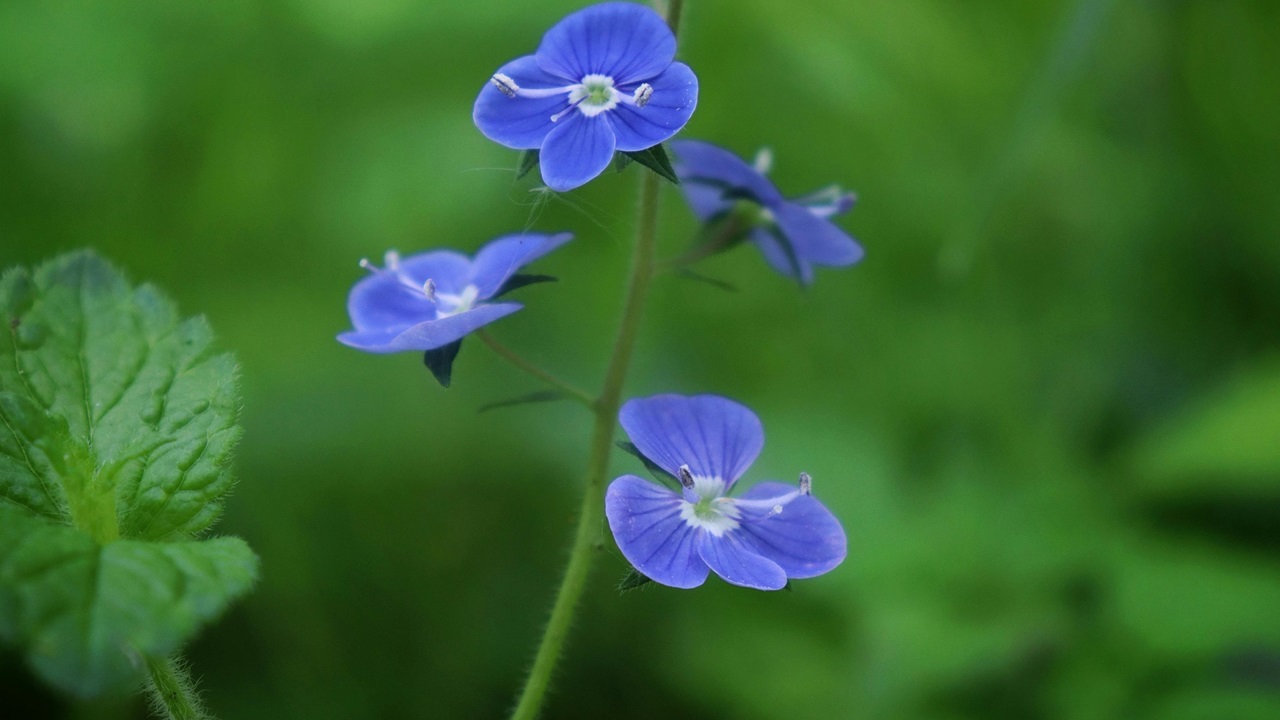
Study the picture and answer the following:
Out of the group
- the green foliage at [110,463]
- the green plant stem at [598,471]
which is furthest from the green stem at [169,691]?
the green plant stem at [598,471]

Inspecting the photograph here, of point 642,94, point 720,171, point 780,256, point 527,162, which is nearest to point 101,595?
point 527,162

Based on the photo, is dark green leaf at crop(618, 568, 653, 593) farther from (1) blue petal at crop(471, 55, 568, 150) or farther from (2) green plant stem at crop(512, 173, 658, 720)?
(1) blue petal at crop(471, 55, 568, 150)

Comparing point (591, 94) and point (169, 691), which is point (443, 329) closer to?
point (591, 94)

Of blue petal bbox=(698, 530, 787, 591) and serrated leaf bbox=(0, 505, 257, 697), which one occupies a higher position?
blue petal bbox=(698, 530, 787, 591)

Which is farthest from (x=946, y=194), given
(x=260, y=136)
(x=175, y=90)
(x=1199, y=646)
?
(x=175, y=90)

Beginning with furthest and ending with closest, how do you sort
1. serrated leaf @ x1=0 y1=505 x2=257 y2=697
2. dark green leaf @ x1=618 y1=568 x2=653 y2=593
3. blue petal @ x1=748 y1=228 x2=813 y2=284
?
blue petal @ x1=748 y1=228 x2=813 y2=284 → dark green leaf @ x1=618 y1=568 x2=653 y2=593 → serrated leaf @ x1=0 y1=505 x2=257 y2=697

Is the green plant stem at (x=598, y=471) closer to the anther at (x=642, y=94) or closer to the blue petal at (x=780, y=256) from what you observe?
the anther at (x=642, y=94)

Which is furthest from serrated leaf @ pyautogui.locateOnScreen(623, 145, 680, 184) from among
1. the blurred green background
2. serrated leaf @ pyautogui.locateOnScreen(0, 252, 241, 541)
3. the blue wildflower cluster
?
the blurred green background

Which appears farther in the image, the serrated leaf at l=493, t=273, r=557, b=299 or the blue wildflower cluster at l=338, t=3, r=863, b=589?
the serrated leaf at l=493, t=273, r=557, b=299
